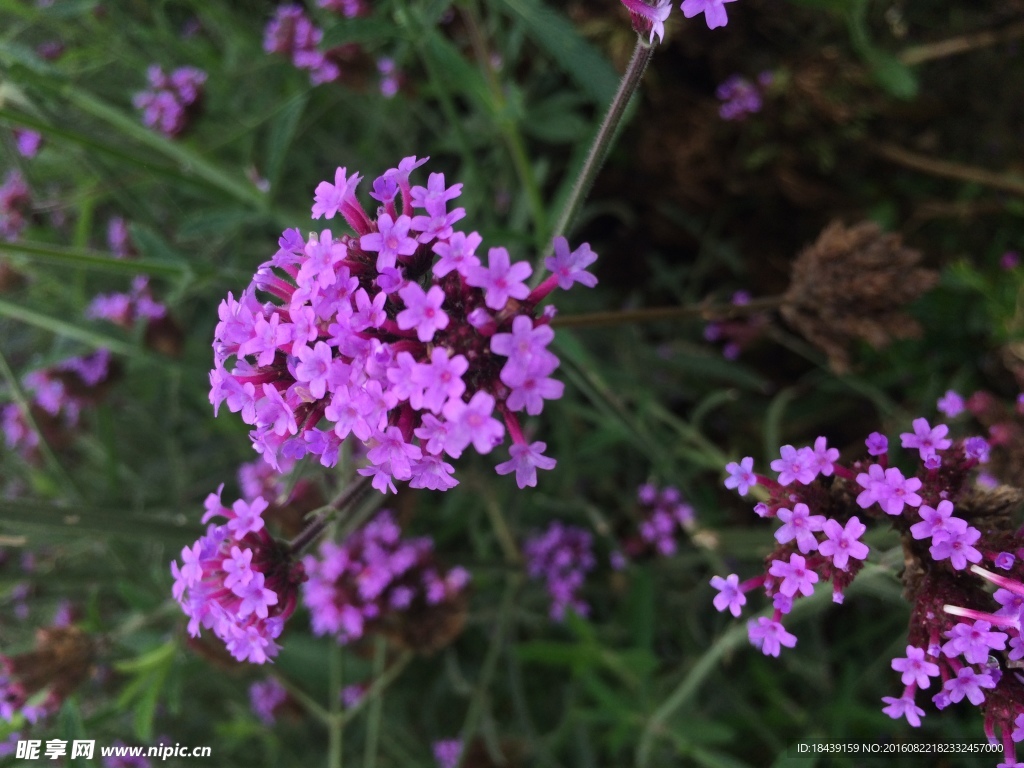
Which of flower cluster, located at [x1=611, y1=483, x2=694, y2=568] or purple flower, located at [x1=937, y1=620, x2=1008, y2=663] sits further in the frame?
flower cluster, located at [x1=611, y1=483, x2=694, y2=568]

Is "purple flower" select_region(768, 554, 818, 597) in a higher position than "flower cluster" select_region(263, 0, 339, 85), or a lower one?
lower

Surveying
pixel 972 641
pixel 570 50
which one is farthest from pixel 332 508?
pixel 570 50

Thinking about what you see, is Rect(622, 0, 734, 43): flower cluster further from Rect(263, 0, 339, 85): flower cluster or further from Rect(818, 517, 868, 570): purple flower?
Rect(263, 0, 339, 85): flower cluster

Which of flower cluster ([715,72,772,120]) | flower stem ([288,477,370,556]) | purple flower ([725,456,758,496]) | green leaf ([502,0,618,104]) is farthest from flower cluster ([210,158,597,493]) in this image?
flower cluster ([715,72,772,120])

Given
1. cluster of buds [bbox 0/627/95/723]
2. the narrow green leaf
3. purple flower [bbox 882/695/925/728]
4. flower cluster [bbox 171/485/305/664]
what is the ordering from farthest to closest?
1. cluster of buds [bbox 0/627/95/723]
2. the narrow green leaf
3. flower cluster [bbox 171/485/305/664]
4. purple flower [bbox 882/695/925/728]

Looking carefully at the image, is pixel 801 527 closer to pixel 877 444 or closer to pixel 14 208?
pixel 877 444

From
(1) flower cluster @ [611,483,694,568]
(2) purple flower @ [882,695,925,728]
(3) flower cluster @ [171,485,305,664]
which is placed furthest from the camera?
(1) flower cluster @ [611,483,694,568]
